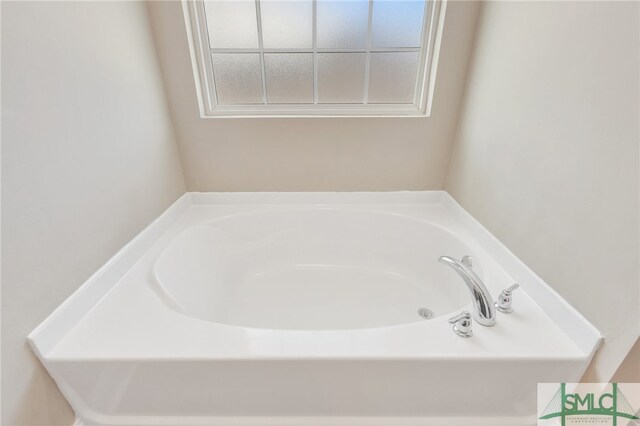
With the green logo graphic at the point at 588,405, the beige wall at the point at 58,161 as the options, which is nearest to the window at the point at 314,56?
the beige wall at the point at 58,161

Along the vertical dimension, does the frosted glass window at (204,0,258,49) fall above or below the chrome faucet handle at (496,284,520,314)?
above

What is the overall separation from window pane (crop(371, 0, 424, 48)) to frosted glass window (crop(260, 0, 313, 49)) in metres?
0.33

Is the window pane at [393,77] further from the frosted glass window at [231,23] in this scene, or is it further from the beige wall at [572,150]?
the frosted glass window at [231,23]

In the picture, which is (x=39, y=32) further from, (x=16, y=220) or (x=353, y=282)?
(x=353, y=282)

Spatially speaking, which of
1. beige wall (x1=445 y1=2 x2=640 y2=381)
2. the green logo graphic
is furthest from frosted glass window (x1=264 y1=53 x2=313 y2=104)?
the green logo graphic

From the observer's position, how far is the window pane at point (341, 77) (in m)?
1.55

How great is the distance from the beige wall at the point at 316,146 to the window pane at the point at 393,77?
149 millimetres

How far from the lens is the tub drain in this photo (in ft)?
4.73

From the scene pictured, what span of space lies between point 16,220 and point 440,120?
67.2 inches

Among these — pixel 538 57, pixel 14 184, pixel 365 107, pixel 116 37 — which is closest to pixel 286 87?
pixel 365 107

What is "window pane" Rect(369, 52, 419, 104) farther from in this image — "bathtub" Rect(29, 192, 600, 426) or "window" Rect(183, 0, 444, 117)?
"bathtub" Rect(29, 192, 600, 426)

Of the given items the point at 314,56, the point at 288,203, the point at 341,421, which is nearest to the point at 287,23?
the point at 314,56

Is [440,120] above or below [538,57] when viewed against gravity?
below

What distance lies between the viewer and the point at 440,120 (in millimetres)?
1587
